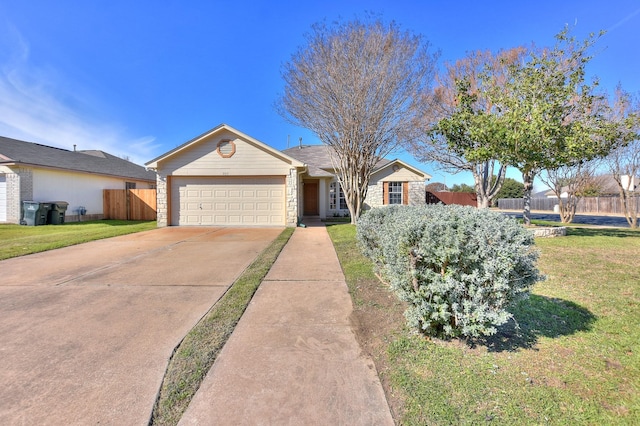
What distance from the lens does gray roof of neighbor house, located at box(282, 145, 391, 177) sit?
686 inches

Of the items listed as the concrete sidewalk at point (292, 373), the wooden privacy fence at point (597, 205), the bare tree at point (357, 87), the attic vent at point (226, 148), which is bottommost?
the concrete sidewalk at point (292, 373)

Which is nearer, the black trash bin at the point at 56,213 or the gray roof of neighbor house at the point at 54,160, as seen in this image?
the gray roof of neighbor house at the point at 54,160

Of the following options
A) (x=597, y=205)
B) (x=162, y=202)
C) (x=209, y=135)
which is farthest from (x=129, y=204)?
(x=597, y=205)

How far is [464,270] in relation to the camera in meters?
2.44

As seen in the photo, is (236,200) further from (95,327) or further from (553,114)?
(553,114)

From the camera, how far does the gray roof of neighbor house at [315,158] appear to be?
1742 cm

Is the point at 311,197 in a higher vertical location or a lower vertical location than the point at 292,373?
higher

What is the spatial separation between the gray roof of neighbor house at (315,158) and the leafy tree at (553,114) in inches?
363

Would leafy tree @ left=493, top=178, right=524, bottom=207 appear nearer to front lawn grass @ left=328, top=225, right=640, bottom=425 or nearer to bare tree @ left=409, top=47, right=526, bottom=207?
bare tree @ left=409, top=47, right=526, bottom=207

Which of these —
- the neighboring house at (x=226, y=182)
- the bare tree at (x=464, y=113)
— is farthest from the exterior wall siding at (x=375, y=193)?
the neighboring house at (x=226, y=182)

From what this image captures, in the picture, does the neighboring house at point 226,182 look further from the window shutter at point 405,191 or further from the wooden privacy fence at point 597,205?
the wooden privacy fence at point 597,205

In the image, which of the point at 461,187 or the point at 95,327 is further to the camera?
the point at 461,187

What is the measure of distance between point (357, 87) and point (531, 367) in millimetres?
Result: 10644

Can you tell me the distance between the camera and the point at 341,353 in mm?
2539
